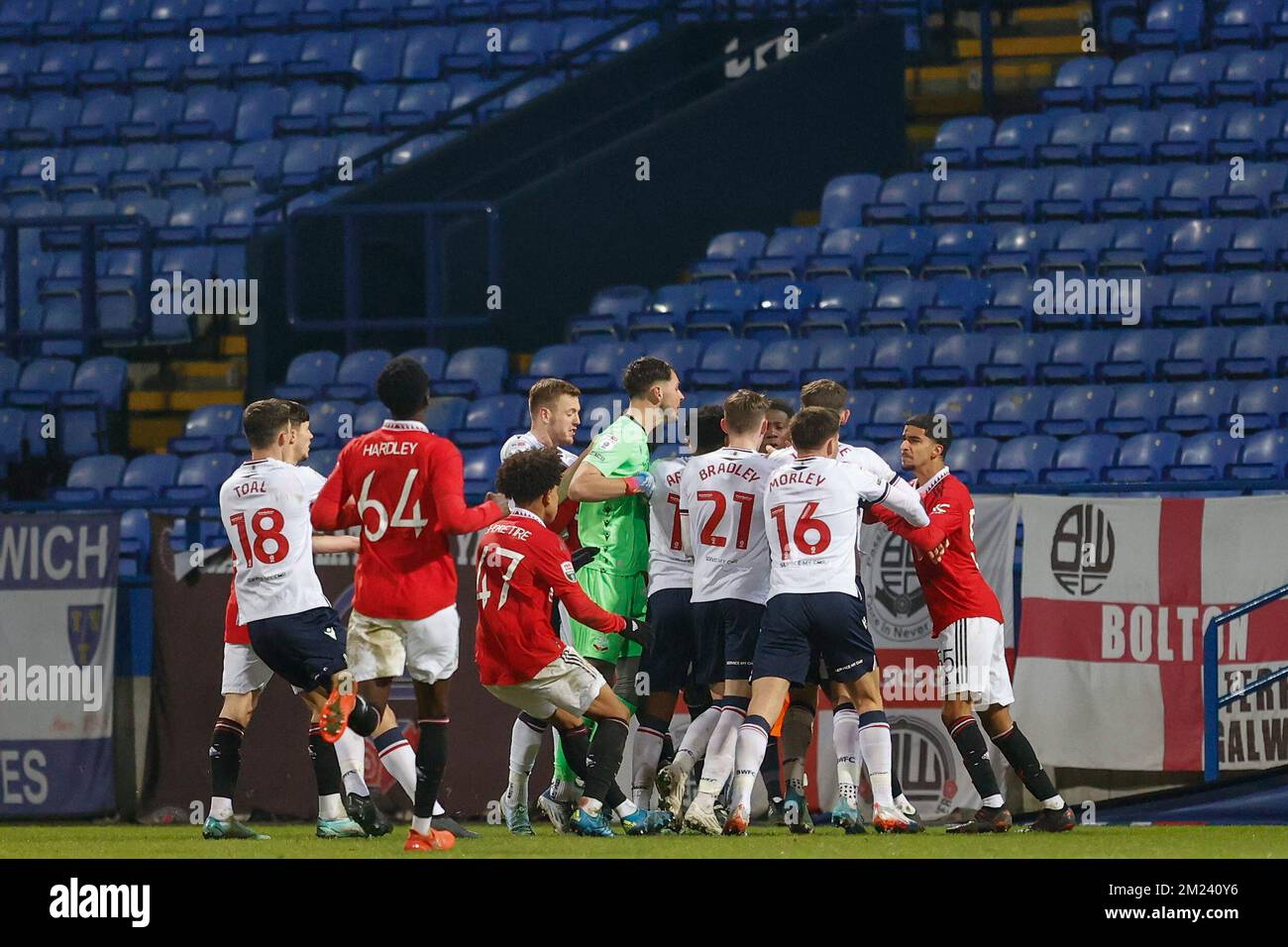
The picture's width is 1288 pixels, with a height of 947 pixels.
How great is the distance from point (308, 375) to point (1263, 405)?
26.4ft

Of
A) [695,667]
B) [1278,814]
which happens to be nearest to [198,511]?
[695,667]

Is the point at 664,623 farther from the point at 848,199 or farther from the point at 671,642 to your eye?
the point at 848,199

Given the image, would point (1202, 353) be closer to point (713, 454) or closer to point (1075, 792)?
point (1075, 792)

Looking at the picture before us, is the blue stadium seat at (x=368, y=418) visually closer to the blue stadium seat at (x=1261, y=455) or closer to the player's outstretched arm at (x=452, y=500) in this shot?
the blue stadium seat at (x=1261, y=455)

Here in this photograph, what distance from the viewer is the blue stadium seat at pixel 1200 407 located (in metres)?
15.8

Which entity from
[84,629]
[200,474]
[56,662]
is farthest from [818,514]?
[200,474]

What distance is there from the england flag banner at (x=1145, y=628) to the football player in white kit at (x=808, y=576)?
7.21 feet

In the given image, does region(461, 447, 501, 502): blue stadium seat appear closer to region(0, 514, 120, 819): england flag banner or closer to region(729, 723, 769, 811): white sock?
region(0, 514, 120, 819): england flag banner

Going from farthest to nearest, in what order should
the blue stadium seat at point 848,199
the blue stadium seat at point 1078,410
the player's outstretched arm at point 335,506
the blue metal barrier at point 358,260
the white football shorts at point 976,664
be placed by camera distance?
the blue stadium seat at point 848,199
the blue metal barrier at point 358,260
the blue stadium seat at point 1078,410
the white football shorts at point 976,664
the player's outstretched arm at point 335,506

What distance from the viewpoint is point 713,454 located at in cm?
979

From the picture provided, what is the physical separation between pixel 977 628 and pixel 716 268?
9324 millimetres

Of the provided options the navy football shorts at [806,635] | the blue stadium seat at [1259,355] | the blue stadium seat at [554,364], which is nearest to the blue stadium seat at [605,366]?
the blue stadium seat at [554,364]

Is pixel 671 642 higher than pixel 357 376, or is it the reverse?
pixel 357 376

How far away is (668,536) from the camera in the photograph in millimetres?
10047
